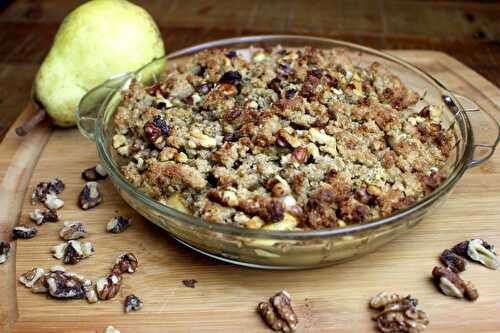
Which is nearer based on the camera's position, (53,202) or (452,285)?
(452,285)

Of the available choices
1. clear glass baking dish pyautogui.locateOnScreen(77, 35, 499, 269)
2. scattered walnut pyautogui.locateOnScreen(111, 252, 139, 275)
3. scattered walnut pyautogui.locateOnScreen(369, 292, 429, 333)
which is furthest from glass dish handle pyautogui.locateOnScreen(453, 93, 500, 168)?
scattered walnut pyautogui.locateOnScreen(111, 252, 139, 275)

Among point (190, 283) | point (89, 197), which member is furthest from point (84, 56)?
point (190, 283)

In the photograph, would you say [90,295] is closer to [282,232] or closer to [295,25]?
[282,232]

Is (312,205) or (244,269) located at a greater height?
(312,205)

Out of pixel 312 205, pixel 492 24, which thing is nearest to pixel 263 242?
pixel 312 205

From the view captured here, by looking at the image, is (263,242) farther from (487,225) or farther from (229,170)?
(487,225)
